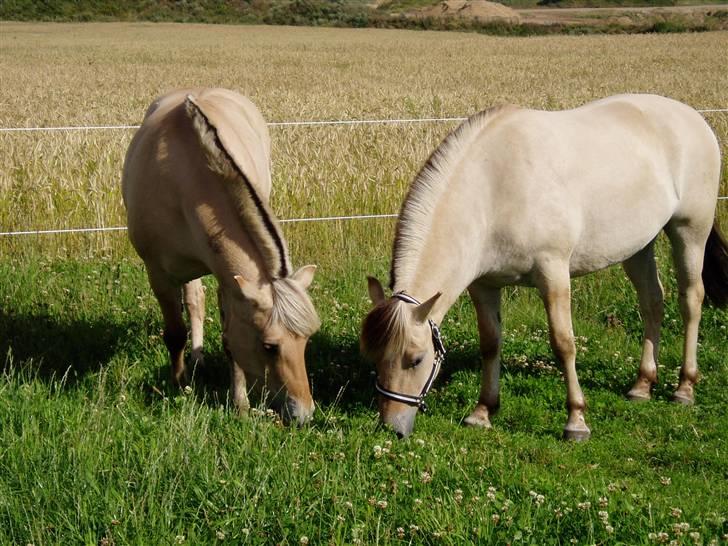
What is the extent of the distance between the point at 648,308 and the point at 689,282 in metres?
0.36

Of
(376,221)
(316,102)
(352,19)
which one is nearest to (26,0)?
(352,19)

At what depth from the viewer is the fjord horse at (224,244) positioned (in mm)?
5125

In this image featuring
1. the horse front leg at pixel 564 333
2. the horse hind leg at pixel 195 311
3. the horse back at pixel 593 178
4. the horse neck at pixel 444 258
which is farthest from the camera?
the horse hind leg at pixel 195 311

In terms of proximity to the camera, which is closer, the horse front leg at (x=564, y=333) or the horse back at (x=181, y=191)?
the horse back at (x=181, y=191)

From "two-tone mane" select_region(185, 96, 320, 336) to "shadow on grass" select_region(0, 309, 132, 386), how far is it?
6.74ft

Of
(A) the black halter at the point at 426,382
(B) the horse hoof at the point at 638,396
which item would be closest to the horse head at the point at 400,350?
(A) the black halter at the point at 426,382

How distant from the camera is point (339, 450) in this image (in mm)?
4805

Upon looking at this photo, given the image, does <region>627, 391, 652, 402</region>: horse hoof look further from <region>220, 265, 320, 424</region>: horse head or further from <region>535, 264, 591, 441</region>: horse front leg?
<region>220, 265, 320, 424</region>: horse head

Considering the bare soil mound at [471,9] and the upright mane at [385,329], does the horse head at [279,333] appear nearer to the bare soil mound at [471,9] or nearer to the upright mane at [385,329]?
the upright mane at [385,329]

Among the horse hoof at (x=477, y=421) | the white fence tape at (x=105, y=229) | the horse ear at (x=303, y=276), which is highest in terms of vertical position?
the horse ear at (x=303, y=276)

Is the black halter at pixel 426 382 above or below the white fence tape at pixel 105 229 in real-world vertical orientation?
above

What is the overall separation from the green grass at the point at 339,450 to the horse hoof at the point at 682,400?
0.11 metres

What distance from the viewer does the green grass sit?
12.8ft

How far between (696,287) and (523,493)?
132 inches
